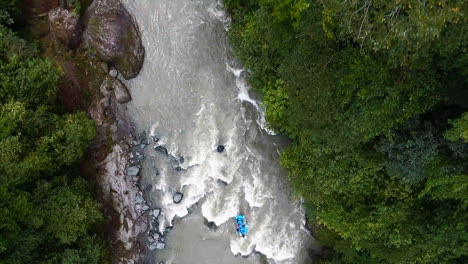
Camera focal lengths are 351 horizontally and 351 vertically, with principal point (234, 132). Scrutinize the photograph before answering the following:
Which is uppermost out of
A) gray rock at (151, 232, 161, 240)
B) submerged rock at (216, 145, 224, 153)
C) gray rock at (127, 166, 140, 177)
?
Answer: submerged rock at (216, 145, 224, 153)

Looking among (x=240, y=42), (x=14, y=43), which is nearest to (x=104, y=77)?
(x=14, y=43)

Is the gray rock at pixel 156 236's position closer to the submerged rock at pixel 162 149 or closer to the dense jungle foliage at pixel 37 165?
the dense jungle foliage at pixel 37 165

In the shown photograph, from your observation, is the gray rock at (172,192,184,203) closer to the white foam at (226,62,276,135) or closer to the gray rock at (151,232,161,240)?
the gray rock at (151,232,161,240)

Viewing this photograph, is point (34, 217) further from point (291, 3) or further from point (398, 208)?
point (398, 208)

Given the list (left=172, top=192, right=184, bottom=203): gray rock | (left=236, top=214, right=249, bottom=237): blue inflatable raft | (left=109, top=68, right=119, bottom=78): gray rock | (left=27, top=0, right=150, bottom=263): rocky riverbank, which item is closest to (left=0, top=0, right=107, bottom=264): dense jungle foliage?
(left=27, top=0, right=150, bottom=263): rocky riverbank

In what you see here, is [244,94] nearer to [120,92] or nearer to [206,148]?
[206,148]

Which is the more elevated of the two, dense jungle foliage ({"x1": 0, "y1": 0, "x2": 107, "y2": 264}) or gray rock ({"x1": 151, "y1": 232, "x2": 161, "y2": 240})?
dense jungle foliage ({"x1": 0, "y1": 0, "x2": 107, "y2": 264})

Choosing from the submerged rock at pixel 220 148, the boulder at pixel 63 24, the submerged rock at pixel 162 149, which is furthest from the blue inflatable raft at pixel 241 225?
the boulder at pixel 63 24
